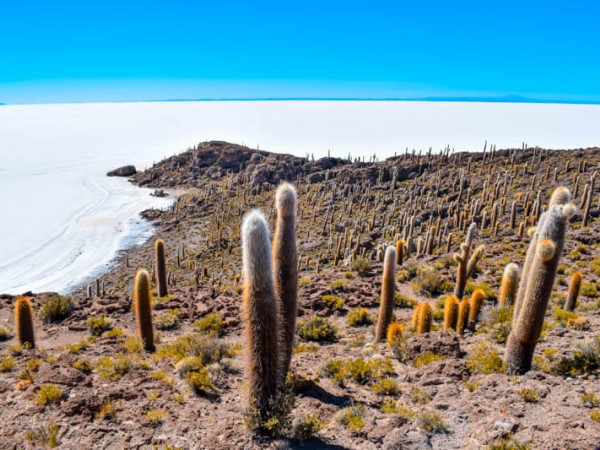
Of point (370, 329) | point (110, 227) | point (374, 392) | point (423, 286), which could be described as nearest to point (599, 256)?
point (423, 286)

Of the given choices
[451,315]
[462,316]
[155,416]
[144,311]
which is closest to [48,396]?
[155,416]

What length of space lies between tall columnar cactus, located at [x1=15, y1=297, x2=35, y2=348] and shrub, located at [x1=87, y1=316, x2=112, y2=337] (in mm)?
1773

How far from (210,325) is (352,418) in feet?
21.3

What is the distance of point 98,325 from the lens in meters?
12.4

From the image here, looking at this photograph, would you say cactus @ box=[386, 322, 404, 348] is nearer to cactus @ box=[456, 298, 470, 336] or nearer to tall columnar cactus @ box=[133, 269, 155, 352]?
cactus @ box=[456, 298, 470, 336]

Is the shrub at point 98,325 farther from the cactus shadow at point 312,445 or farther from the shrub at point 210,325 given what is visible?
the cactus shadow at point 312,445

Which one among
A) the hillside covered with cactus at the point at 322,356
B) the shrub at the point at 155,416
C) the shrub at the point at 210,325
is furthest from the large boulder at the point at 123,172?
the shrub at the point at 155,416

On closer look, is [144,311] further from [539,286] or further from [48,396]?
[539,286]

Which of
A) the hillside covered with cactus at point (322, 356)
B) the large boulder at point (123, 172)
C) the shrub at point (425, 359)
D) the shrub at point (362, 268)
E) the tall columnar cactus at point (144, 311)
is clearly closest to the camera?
the hillside covered with cactus at point (322, 356)

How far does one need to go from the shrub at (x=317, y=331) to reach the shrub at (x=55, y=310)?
7.86 m

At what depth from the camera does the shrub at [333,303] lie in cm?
1355

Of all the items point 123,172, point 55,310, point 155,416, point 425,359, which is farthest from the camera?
point 123,172

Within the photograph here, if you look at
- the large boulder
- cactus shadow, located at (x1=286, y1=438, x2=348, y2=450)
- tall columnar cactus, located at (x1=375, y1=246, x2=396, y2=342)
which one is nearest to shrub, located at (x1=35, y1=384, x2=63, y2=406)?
cactus shadow, located at (x1=286, y1=438, x2=348, y2=450)

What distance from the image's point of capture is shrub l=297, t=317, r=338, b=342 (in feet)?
36.4
